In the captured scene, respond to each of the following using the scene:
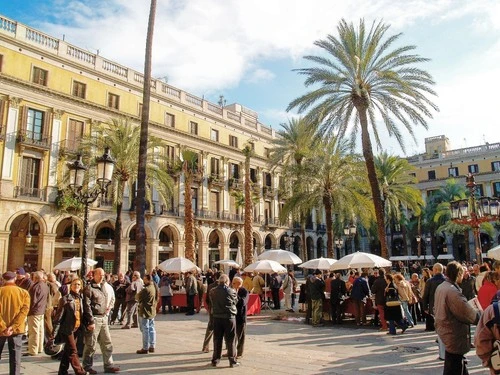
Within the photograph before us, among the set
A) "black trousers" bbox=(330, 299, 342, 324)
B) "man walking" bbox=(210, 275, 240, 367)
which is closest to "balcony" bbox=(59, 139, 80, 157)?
"black trousers" bbox=(330, 299, 342, 324)

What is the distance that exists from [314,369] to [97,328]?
3.81 meters

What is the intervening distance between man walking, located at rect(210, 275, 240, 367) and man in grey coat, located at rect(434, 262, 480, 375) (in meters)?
3.69

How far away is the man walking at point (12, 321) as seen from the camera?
6391 millimetres

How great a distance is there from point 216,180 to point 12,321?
1336 inches

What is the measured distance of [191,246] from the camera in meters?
27.7

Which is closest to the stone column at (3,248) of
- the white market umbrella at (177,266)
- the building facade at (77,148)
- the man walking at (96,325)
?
the building facade at (77,148)

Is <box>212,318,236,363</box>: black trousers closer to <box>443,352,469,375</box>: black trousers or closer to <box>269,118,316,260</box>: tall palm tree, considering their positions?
<box>443,352,469,375</box>: black trousers

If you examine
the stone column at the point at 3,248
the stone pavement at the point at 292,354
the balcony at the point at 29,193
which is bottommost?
the stone pavement at the point at 292,354

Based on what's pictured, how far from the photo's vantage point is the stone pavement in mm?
7371

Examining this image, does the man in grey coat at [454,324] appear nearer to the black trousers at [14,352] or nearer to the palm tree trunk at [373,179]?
the black trousers at [14,352]

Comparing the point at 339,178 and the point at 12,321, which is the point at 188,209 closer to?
the point at 339,178

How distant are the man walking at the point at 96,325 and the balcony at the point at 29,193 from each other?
2211cm

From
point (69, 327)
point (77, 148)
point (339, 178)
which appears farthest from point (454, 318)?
point (77, 148)

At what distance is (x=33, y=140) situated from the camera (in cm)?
2722
